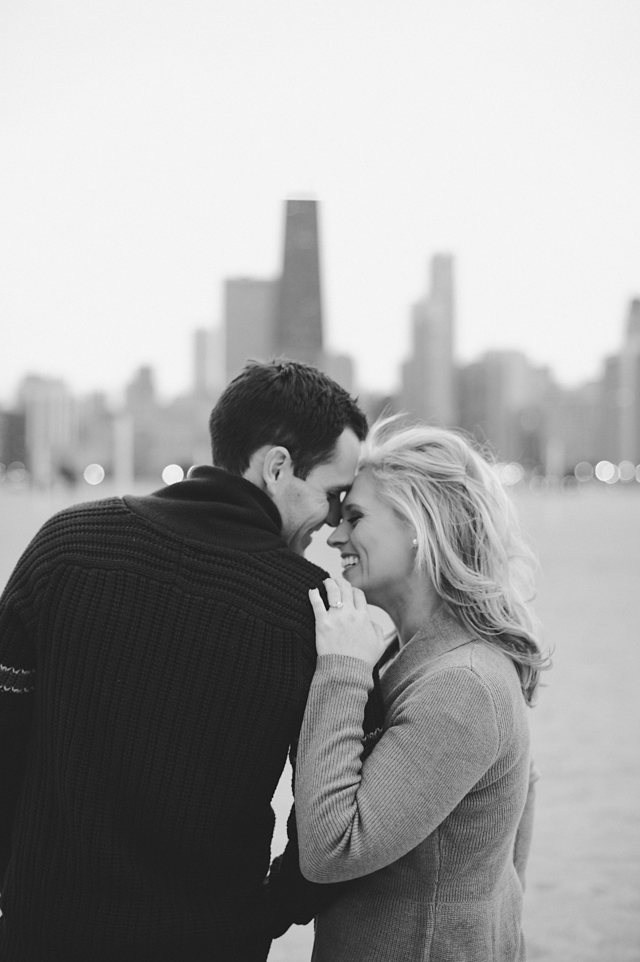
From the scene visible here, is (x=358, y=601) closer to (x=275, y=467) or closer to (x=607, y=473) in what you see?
(x=275, y=467)

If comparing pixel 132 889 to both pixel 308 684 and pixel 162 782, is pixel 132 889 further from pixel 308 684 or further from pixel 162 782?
pixel 308 684

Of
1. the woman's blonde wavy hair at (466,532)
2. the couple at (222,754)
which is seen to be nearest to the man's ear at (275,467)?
the couple at (222,754)

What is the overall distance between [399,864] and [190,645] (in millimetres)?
678

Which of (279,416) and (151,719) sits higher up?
(279,416)

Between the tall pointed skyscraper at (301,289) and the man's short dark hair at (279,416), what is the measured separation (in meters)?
5.39

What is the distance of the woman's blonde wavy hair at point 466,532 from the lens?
2180 millimetres

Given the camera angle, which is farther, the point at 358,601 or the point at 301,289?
the point at 301,289

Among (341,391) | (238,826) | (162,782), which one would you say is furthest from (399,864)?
(341,391)

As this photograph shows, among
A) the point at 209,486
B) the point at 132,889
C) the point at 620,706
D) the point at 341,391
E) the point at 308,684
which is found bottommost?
the point at 620,706

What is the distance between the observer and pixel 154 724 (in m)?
1.85

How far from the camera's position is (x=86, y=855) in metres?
1.84

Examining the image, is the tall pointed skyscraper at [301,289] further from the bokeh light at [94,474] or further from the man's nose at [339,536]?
the bokeh light at [94,474]

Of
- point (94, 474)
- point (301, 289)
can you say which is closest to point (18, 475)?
point (94, 474)

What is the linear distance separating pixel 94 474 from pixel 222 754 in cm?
12190
